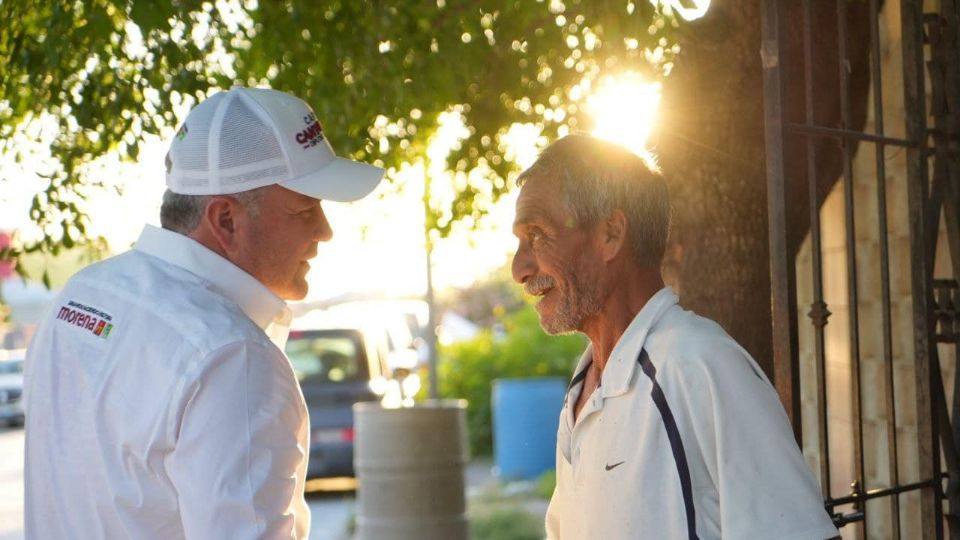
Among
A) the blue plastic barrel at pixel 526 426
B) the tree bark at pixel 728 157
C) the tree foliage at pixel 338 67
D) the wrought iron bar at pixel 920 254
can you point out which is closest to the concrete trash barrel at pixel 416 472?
the tree foliage at pixel 338 67

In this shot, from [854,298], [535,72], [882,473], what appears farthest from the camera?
[535,72]

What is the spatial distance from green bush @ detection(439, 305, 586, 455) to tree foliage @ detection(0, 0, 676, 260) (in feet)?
41.9

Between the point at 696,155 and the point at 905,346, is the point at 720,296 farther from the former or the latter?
the point at 905,346

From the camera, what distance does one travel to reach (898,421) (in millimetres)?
5309

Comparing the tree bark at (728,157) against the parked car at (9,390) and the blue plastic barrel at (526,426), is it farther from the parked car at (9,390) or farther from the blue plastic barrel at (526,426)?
the parked car at (9,390)

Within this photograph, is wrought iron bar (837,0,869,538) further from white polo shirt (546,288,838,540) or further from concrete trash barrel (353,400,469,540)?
concrete trash barrel (353,400,469,540)

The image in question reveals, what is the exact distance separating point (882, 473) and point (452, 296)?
46695mm

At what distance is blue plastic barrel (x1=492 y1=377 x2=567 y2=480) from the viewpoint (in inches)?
643

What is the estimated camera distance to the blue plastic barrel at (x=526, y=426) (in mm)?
16328

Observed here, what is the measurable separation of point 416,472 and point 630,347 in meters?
6.26

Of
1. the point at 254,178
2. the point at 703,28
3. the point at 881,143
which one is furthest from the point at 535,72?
the point at 254,178

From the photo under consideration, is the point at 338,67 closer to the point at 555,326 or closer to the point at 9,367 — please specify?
the point at 555,326

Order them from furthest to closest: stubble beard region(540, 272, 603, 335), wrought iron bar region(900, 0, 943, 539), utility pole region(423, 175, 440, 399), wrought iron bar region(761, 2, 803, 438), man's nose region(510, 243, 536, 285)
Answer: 1. utility pole region(423, 175, 440, 399)
2. wrought iron bar region(900, 0, 943, 539)
3. wrought iron bar region(761, 2, 803, 438)
4. man's nose region(510, 243, 536, 285)
5. stubble beard region(540, 272, 603, 335)

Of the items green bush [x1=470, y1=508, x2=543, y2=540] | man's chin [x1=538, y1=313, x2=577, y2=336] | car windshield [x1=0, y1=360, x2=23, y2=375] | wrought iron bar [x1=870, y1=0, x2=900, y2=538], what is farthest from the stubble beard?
car windshield [x1=0, y1=360, x2=23, y2=375]
